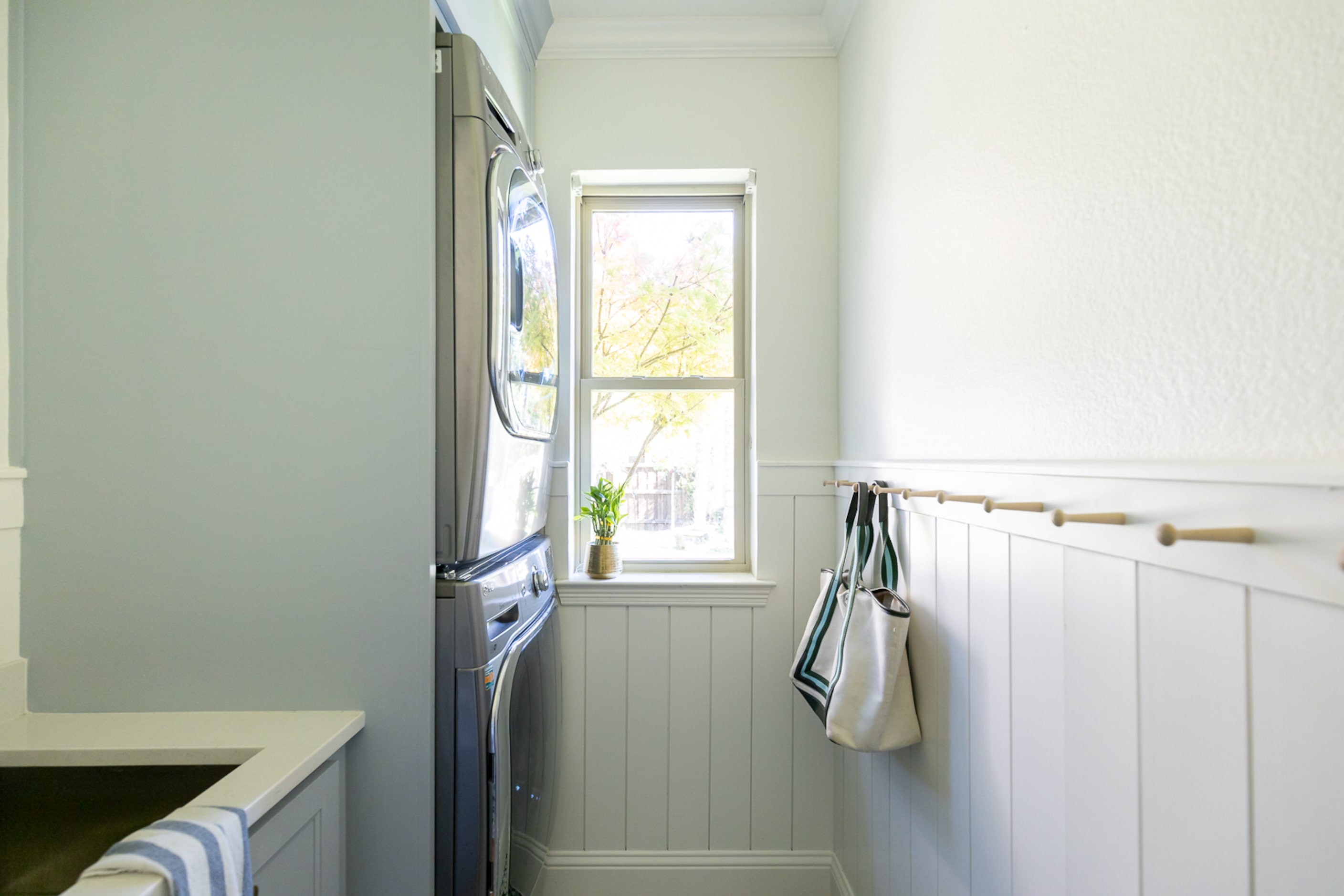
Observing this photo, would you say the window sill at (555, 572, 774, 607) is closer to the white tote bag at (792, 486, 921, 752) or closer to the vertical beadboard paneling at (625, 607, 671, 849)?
the vertical beadboard paneling at (625, 607, 671, 849)

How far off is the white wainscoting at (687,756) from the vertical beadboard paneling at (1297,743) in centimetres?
145

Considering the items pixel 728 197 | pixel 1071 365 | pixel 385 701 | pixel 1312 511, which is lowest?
pixel 385 701

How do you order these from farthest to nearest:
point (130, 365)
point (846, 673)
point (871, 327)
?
point (871, 327), point (846, 673), point (130, 365)

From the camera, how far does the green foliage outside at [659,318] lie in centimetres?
220

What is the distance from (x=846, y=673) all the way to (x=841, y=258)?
119 centimetres

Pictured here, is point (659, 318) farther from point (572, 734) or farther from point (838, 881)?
point (838, 881)

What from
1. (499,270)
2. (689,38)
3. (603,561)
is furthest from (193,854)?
(689,38)

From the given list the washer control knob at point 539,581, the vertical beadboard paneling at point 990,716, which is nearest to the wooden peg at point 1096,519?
the vertical beadboard paneling at point 990,716

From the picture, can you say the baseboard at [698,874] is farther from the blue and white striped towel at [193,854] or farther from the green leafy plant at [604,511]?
the blue and white striped towel at [193,854]

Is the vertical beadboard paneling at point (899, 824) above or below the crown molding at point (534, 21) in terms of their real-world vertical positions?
below

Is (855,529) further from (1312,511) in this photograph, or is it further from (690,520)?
(1312,511)

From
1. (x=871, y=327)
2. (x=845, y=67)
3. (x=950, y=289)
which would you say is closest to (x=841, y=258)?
(x=871, y=327)

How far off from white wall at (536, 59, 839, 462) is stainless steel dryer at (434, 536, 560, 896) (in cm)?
77

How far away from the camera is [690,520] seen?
2211mm
